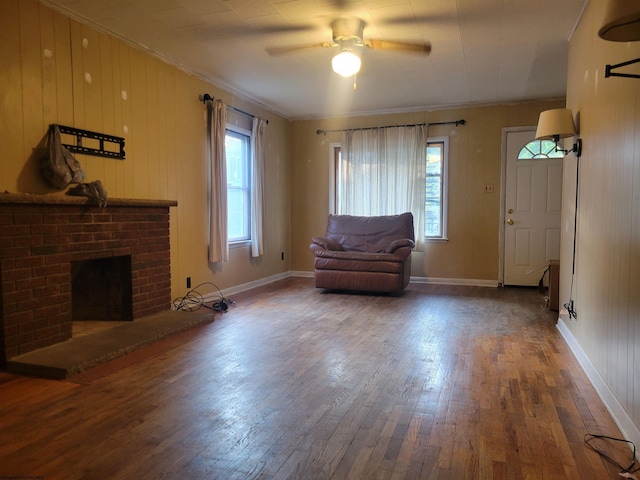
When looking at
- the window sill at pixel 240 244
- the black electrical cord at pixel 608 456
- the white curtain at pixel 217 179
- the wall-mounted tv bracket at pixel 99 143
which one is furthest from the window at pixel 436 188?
the black electrical cord at pixel 608 456

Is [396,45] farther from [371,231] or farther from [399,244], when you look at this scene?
[371,231]

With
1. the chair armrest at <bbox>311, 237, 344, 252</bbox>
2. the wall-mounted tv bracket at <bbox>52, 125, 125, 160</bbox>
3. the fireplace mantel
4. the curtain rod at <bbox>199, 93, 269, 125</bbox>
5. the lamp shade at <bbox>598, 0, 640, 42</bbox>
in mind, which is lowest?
the chair armrest at <bbox>311, 237, 344, 252</bbox>

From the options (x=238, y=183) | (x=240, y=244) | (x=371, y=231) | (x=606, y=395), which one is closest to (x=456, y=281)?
(x=371, y=231)

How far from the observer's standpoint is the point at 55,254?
3.03m

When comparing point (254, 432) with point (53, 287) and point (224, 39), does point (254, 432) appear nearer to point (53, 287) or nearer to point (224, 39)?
point (53, 287)

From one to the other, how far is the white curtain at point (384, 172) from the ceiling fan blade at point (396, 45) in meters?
2.27

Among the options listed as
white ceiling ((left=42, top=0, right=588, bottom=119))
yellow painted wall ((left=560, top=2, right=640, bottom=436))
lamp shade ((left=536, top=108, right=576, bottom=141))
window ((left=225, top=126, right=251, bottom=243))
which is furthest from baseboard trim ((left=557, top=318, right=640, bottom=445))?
window ((left=225, top=126, right=251, bottom=243))

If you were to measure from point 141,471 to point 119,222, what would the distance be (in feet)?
7.77

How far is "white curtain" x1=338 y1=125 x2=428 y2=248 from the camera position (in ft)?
20.3

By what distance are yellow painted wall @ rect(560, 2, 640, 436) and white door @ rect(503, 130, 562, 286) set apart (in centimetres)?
243

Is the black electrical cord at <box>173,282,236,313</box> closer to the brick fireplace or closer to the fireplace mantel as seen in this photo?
the brick fireplace

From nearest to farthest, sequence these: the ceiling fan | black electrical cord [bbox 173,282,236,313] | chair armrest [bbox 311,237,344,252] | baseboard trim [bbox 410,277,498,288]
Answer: the ceiling fan, black electrical cord [bbox 173,282,236,313], chair armrest [bbox 311,237,344,252], baseboard trim [bbox 410,277,498,288]

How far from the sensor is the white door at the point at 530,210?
5789mm

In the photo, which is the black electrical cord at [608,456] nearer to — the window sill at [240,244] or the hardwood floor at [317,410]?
the hardwood floor at [317,410]
